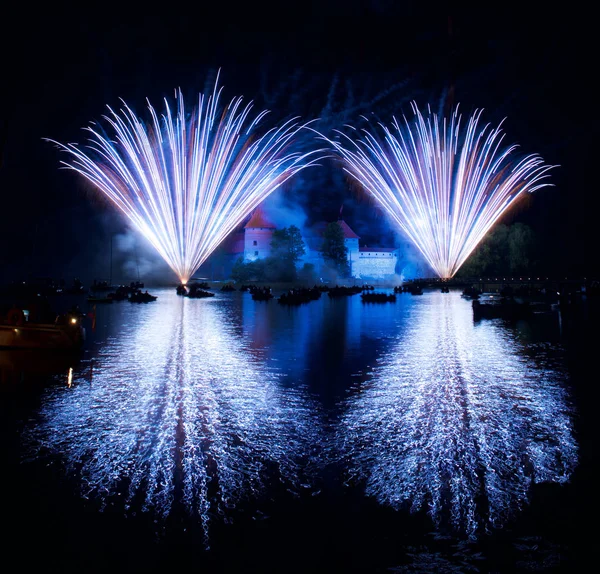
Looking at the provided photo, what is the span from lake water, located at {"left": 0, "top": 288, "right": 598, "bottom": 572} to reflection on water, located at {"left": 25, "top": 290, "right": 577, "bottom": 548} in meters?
0.03

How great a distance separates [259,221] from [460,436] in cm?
9424

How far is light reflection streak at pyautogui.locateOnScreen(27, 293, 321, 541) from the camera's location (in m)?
4.96

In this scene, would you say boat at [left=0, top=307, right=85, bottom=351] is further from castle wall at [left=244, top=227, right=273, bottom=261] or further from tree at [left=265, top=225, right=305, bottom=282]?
castle wall at [left=244, top=227, right=273, bottom=261]

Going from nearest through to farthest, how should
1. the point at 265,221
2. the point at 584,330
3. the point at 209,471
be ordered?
the point at 209,471 < the point at 584,330 < the point at 265,221

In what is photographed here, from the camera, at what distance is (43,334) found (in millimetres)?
14227

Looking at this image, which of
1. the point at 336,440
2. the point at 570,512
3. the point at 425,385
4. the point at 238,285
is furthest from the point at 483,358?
the point at 238,285

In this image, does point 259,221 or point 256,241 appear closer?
point 256,241

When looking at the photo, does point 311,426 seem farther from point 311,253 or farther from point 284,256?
point 311,253

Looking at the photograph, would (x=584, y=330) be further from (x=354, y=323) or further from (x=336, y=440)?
(x=336, y=440)

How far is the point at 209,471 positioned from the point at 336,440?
5.70 feet

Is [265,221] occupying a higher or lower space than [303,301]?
higher

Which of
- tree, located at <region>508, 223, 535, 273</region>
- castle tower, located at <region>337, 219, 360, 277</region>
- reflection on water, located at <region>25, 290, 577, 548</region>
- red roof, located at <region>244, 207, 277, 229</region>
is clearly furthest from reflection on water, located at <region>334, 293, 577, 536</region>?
castle tower, located at <region>337, 219, 360, 277</region>

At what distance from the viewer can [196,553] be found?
3.82 meters

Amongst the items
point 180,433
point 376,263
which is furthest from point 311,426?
point 376,263
